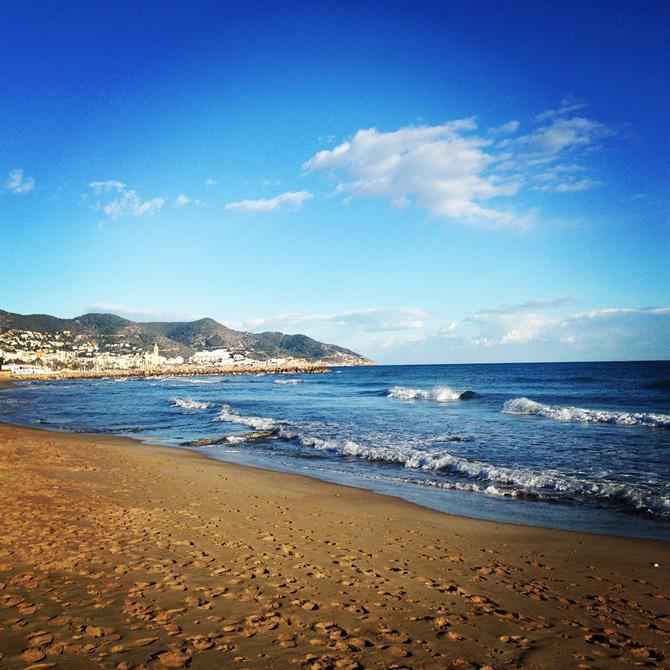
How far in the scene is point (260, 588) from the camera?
5504mm

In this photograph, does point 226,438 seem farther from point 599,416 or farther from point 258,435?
point 599,416

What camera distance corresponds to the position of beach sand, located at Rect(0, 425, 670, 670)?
4.17 metres

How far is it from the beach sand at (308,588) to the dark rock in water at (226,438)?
984 centimetres

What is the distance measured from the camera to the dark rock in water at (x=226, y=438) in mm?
19880

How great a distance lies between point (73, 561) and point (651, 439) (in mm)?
21088

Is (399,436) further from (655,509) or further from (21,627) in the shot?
(21,627)

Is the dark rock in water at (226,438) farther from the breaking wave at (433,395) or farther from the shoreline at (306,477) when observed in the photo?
the breaking wave at (433,395)

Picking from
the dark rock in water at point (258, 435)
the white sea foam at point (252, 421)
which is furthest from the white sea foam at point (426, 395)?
the dark rock in water at point (258, 435)

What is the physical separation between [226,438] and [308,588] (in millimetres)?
16326

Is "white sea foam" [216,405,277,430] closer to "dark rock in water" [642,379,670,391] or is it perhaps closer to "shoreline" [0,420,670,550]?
"shoreline" [0,420,670,550]

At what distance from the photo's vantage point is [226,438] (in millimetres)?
21062

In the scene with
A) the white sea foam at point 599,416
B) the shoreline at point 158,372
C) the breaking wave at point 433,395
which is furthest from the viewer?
the shoreline at point 158,372

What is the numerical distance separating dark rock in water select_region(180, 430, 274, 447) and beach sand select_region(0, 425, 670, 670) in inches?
387

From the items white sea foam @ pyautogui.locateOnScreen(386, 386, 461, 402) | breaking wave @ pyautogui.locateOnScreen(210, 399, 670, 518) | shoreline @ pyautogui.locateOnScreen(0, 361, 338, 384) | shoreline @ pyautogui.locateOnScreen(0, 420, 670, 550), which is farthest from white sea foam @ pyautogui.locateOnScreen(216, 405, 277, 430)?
shoreline @ pyautogui.locateOnScreen(0, 361, 338, 384)
